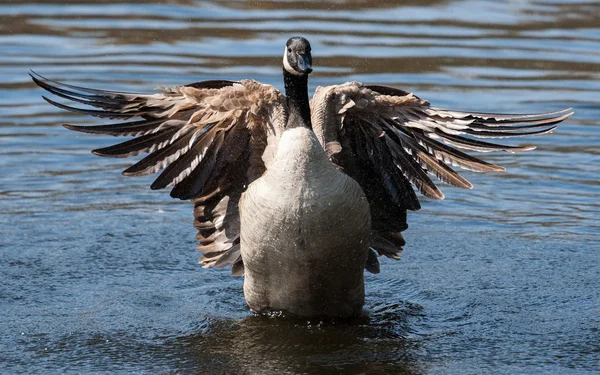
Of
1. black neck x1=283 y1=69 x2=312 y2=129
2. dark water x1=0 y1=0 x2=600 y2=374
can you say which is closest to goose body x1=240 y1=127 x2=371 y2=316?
black neck x1=283 y1=69 x2=312 y2=129

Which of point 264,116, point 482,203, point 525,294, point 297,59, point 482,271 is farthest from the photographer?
point 482,203

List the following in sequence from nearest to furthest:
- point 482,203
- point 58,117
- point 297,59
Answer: point 297,59
point 482,203
point 58,117

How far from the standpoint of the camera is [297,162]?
21.5 feet

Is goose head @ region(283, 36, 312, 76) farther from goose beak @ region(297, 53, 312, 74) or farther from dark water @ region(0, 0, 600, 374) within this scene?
dark water @ region(0, 0, 600, 374)

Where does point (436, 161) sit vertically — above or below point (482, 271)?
above

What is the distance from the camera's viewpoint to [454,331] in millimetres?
7090

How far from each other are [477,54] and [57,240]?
319 inches

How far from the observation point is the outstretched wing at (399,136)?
7.24 m

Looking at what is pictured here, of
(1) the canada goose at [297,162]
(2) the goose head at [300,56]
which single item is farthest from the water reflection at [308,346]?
(2) the goose head at [300,56]

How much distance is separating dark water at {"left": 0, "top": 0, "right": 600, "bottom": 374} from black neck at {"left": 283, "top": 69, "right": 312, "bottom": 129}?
4.81ft

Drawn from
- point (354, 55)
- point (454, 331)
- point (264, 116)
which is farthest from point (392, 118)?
point (354, 55)

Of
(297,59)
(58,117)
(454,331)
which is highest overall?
(297,59)

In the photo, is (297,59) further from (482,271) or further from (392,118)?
(482,271)

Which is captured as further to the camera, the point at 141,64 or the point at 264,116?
the point at 141,64
